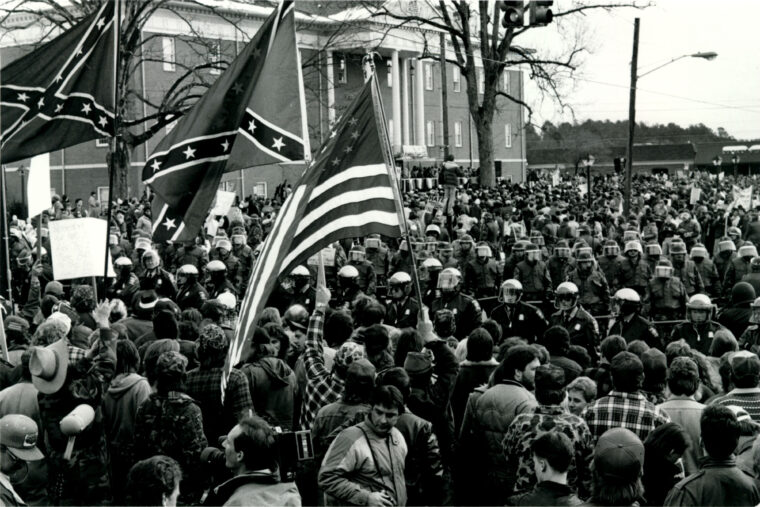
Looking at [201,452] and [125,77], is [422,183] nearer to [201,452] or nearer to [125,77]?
[125,77]

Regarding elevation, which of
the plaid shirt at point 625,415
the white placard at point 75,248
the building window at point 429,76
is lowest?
the plaid shirt at point 625,415

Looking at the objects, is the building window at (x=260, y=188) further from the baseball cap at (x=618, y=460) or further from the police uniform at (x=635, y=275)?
the baseball cap at (x=618, y=460)

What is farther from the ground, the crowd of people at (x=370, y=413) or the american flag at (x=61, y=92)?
the american flag at (x=61, y=92)

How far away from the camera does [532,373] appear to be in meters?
6.67

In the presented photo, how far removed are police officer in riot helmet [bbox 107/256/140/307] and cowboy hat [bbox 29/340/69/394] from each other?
7.34 metres

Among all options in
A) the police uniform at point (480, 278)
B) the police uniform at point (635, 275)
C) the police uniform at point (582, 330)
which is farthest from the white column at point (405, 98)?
the police uniform at point (582, 330)

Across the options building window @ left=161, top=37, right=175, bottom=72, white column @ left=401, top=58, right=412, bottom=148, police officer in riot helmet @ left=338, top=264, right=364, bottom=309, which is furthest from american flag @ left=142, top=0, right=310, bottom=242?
white column @ left=401, top=58, right=412, bottom=148

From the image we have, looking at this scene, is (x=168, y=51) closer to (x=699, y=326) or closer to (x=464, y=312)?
(x=464, y=312)

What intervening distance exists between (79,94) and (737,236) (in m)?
15.2

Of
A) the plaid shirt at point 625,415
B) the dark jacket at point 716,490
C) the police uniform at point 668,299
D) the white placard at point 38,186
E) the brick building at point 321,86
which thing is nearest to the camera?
the dark jacket at point 716,490

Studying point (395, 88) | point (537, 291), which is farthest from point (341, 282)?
point (395, 88)

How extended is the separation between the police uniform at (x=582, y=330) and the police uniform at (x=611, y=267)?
515 cm

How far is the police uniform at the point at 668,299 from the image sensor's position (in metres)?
14.4

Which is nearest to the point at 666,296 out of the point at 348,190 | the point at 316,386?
the point at 348,190
